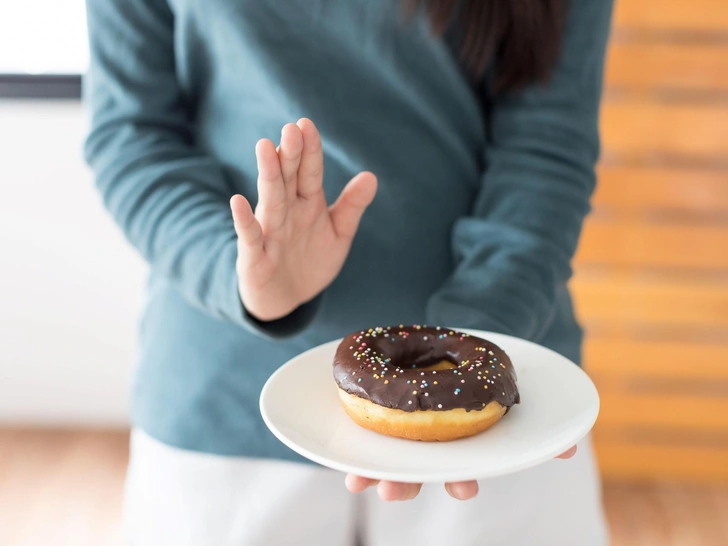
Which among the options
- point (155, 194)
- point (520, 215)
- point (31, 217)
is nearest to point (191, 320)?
point (155, 194)

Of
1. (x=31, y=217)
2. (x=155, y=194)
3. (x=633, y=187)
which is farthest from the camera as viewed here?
(x=31, y=217)

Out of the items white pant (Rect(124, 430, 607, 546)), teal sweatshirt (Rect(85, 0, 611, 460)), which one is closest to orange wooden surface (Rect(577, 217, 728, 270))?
teal sweatshirt (Rect(85, 0, 611, 460))

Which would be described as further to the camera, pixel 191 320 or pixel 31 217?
pixel 31 217

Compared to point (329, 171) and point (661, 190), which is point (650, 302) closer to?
point (661, 190)

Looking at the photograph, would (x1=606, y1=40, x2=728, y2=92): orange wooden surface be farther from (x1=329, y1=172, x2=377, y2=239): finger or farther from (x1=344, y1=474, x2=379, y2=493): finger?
(x1=344, y1=474, x2=379, y2=493): finger

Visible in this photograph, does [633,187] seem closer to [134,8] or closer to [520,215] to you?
[520,215]

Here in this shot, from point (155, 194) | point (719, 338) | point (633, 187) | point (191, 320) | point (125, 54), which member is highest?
point (125, 54)

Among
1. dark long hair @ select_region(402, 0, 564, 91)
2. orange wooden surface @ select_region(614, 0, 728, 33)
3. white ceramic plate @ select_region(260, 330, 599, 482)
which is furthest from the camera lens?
orange wooden surface @ select_region(614, 0, 728, 33)
